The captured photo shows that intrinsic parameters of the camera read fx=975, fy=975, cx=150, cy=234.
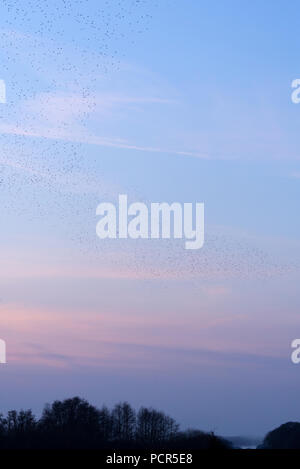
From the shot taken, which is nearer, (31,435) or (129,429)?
(31,435)

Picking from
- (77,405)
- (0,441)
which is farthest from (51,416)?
(0,441)

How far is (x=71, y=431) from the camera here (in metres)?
159
